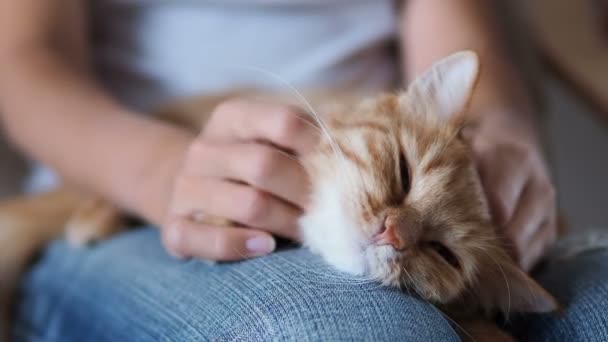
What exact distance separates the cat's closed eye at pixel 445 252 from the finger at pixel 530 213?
0.10m

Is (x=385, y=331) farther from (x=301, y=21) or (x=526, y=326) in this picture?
(x=301, y=21)

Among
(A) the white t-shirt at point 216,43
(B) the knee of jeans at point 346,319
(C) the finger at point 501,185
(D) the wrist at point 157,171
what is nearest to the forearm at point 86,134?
(D) the wrist at point 157,171

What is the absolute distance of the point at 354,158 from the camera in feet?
2.87

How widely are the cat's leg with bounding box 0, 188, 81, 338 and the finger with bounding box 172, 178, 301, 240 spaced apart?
1.71 ft

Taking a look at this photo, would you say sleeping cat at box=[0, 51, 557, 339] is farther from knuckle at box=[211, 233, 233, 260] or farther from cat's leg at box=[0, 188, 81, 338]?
cat's leg at box=[0, 188, 81, 338]

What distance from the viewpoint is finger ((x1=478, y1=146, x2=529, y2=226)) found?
92cm

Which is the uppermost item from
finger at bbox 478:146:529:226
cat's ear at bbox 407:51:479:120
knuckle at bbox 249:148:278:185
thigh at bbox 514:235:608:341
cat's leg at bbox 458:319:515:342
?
cat's ear at bbox 407:51:479:120

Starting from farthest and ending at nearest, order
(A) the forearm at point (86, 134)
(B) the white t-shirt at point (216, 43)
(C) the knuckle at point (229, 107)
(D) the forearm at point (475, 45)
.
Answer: (B) the white t-shirt at point (216, 43) < (D) the forearm at point (475, 45) < (A) the forearm at point (86, 134) < (C) the knuckle at point (229, 107)

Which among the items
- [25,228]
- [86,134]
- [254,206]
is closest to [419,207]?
[254,206]

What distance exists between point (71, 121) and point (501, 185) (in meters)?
0.76

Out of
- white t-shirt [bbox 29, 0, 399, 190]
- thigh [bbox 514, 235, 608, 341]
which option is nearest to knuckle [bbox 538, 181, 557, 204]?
thigh [bbox 514, 235, 608, 341]

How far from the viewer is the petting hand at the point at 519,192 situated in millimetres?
923

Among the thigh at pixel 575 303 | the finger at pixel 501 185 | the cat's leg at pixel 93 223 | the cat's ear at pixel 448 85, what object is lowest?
the cat's leg at pixel 93 223

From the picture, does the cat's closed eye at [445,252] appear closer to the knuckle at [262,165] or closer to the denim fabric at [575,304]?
the denim fabric at [575,304]
